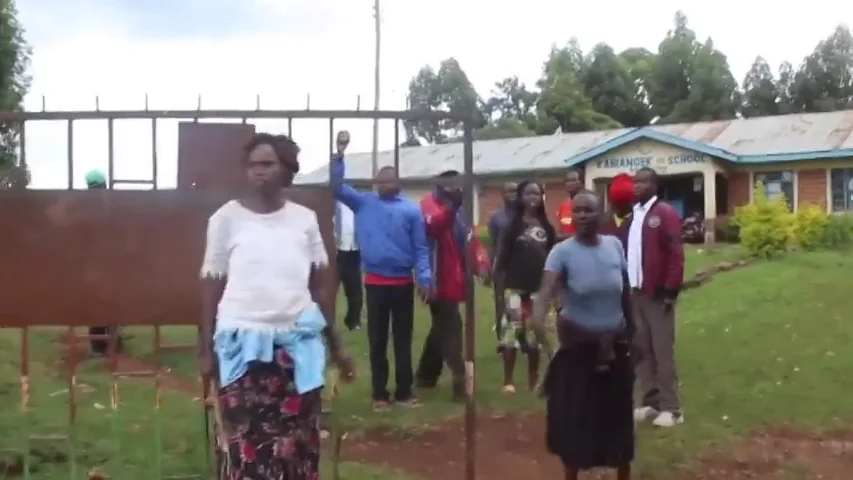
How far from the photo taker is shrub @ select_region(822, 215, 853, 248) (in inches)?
789

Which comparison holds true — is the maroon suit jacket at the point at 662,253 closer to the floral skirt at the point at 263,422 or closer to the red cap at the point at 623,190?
the red cap at the point at 623,190

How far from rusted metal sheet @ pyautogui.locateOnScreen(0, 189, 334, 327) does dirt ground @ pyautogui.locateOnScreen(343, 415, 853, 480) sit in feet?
6.20

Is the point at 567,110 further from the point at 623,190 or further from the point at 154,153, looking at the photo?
the point at 154,153

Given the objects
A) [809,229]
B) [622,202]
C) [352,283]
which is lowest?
[352,283]

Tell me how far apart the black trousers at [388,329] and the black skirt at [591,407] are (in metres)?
→ 2.36

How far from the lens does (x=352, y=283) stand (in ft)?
38.4

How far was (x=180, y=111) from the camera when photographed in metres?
4.68

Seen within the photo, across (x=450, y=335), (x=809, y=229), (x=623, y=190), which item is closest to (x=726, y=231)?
(x=809, y=229)

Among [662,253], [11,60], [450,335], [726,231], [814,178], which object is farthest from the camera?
[814,178]

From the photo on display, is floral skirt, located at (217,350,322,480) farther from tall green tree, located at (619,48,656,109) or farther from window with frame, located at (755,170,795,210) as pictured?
tall green tree, located at (619,48,656,109)

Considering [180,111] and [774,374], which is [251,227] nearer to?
[180,111]

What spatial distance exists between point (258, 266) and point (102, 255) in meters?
1.19

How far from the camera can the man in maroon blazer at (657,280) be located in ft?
22.6

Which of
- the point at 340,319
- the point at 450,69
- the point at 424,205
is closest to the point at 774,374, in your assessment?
the point at 424,205
